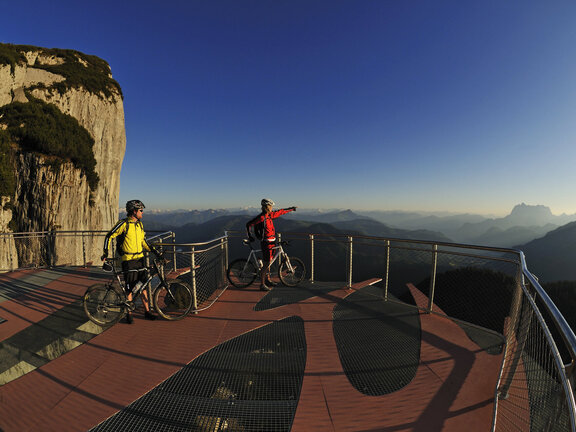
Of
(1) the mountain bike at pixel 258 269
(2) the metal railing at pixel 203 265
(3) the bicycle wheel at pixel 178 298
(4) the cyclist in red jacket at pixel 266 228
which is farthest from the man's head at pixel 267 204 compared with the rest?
(3) the bicycle wheel at pixel 178 298

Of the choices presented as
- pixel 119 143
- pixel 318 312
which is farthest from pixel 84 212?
pixel 318 312

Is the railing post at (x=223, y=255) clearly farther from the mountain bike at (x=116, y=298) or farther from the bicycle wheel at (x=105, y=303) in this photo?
the bicycle wheel at (x=105, y=303)

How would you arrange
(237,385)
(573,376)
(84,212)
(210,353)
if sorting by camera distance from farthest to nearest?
(84,212) < (210,353) < (237,385) < (573,376)

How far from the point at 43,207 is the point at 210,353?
2783 cm

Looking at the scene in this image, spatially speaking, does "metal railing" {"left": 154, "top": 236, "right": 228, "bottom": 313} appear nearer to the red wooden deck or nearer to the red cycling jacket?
the red wooden deck

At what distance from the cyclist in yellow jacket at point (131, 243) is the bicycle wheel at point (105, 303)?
0.52ft

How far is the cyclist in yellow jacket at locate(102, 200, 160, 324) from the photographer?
3818 millimetres

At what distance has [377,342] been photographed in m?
3.60

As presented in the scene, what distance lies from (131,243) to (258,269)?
2.81 meters

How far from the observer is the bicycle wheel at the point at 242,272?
5755 millimetres

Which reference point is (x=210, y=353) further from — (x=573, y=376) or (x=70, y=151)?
(x=70, y=151)

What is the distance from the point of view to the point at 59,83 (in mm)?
23531

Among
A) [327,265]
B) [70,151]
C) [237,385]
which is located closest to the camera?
[237,385]

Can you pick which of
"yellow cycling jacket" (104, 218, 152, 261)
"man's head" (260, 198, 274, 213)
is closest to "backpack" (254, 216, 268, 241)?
"man's head" (260, 198, 274, 213)
